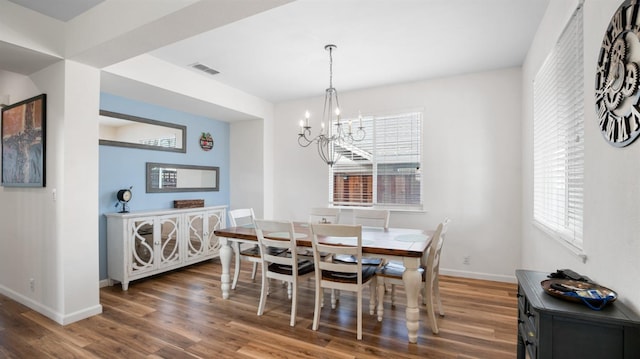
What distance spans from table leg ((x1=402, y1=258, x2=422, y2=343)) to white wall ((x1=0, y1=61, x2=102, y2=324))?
2893mm

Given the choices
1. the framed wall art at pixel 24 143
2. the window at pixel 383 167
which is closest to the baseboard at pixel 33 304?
the framed wall art at pixel 24 143

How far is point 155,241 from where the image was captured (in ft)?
13.0

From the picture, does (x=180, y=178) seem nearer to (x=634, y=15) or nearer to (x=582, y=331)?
(x=582, y=331)

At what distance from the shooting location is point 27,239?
A: 312cm

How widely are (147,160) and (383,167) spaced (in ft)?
11.1

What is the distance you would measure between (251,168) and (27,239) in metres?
2.97

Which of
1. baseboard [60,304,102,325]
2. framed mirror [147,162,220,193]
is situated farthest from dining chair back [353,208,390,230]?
baseboard [60,304,102,325]

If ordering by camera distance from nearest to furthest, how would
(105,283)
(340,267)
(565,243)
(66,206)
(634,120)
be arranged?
1. (634,120)
2. (565,243)
3. (340,267)
4. (66,206)
5. (105,283)

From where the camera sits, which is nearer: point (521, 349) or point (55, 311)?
point (521, 349)

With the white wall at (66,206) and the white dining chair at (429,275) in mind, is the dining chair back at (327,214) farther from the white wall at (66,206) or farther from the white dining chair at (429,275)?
the white wall at (66,206)

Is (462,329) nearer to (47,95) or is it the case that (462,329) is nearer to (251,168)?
(251,168)

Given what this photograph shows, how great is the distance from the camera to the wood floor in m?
2.31

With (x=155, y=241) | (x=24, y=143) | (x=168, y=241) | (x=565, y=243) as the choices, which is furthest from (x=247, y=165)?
Result: (x=565, y=243)

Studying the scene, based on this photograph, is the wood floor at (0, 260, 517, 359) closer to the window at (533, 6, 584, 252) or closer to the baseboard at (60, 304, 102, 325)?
the baseboard at (60, 304, 102, 325)
